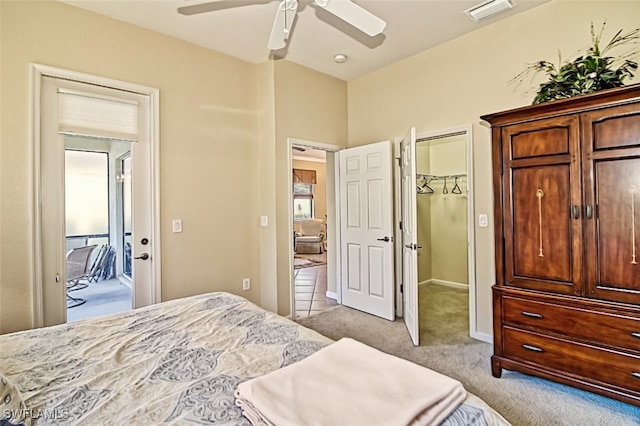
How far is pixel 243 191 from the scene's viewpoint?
3.68 metres

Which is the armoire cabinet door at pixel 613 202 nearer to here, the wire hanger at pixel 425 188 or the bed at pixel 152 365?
the bed at pixel 152 365

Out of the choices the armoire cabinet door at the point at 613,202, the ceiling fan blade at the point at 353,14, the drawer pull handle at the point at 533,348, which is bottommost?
the drawer pull handle at the point at 533,348

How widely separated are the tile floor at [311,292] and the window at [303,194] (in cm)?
352

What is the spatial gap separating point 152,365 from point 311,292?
3.78 m

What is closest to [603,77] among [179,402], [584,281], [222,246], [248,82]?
[584,281]

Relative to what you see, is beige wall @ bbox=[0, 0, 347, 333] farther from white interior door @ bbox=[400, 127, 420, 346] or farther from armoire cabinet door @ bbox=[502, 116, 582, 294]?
armoire cabinet door @ bbox=[502, 116, 582, 294]

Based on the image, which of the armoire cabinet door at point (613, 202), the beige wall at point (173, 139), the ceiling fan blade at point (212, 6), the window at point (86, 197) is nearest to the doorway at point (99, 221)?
the window at point (86, 197)

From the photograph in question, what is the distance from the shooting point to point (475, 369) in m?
2.60

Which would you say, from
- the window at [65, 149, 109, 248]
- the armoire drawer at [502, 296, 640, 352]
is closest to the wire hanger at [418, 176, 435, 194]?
the armoire drawer at [502, 296, 640, 352]

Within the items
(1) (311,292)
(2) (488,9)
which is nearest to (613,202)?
(2) (488,9)

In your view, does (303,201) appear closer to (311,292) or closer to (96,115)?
(311,292)

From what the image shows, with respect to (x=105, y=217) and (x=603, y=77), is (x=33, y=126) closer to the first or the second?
(x=105, y=217)

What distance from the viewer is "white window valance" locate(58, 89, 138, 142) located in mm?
2635

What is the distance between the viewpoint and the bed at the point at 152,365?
0.99m
